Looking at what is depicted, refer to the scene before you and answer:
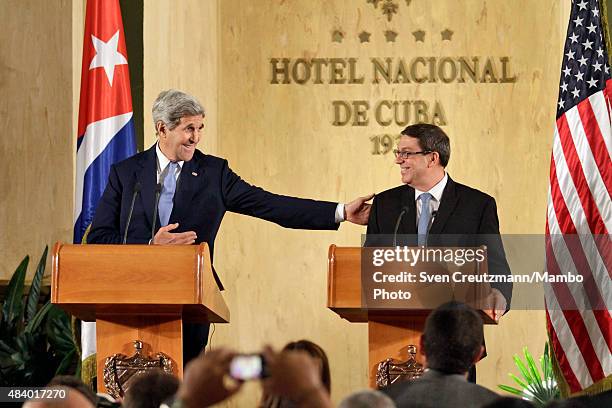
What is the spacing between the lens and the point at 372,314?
5570 mm

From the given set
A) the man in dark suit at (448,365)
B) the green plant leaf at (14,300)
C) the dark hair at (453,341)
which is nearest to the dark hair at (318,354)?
the man in dark suit at (448,365)

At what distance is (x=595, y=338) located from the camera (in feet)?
22.6

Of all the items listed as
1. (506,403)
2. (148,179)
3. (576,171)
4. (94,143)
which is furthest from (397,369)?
(94,143)

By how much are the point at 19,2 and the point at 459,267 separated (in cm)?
503

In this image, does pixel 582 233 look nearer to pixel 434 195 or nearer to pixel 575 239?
pixel 575 239

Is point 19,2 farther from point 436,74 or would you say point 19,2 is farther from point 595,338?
point 595,338

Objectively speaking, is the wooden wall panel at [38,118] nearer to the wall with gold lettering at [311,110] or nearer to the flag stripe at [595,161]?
the wall with gold lettering at [311,110]

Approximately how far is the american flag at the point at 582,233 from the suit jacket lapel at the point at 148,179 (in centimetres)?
240

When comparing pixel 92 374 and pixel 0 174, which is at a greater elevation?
pixel 0 174

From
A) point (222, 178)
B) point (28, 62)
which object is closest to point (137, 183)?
point (222, 178)

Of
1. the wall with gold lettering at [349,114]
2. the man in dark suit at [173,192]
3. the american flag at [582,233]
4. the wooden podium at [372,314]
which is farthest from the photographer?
the wall with gold lettering at [349,114]

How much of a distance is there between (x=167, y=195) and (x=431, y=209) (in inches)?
56.0

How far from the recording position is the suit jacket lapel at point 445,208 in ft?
19.6

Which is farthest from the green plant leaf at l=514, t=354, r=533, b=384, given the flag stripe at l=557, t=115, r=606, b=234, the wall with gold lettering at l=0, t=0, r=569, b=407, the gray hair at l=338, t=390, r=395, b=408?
the gray hair at l=338, t=390, r=395, b=408
